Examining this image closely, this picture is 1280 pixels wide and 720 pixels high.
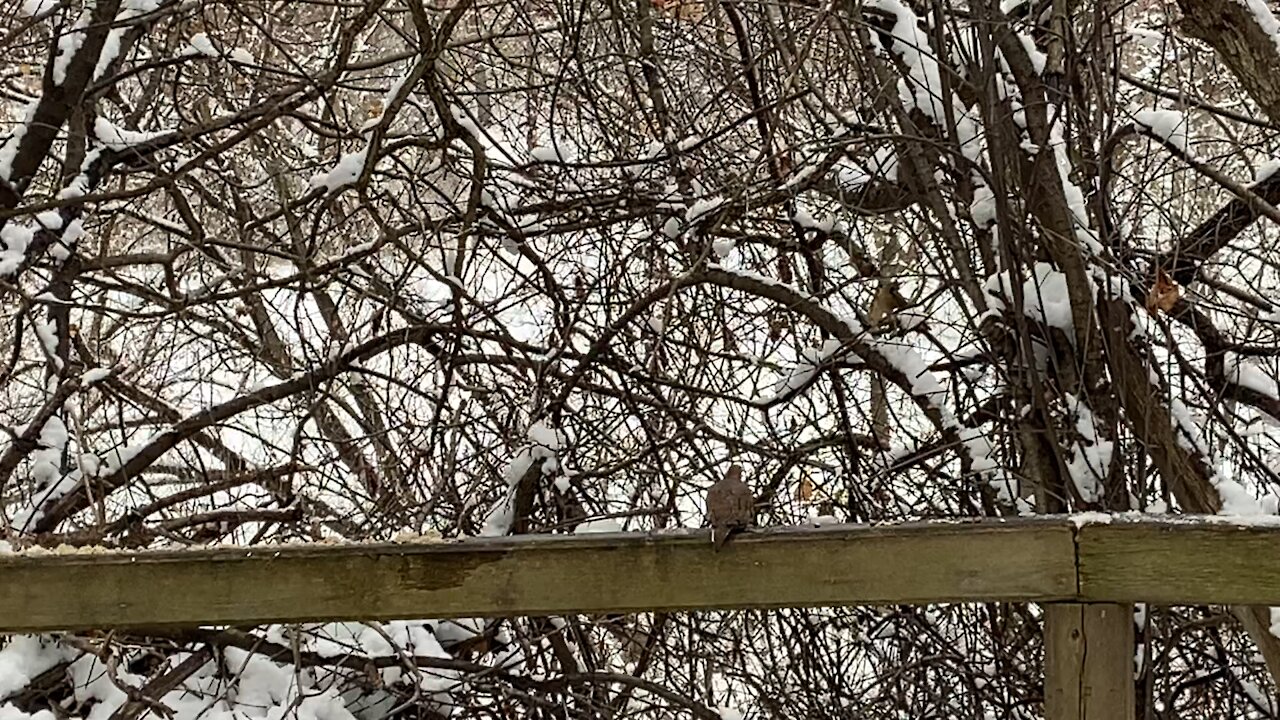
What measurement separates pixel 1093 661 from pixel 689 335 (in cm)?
187

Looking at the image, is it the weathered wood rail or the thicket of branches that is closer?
the weathered wood rail

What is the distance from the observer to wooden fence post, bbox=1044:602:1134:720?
6.03 ft

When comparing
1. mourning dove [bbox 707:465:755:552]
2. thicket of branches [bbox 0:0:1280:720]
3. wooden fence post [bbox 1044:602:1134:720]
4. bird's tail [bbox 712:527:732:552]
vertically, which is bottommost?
wooden fence post [bbox 1044:602:1134:720]

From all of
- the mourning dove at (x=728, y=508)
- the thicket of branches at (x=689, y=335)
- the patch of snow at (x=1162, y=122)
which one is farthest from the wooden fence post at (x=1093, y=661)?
the patch of snow at (x=1162, y=122)

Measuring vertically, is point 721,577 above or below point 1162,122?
below

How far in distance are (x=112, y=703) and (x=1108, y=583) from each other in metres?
2.38

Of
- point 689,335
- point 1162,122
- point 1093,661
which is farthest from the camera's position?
point 689,335

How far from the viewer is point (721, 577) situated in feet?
6.13

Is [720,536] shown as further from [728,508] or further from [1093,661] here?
[1093,661]

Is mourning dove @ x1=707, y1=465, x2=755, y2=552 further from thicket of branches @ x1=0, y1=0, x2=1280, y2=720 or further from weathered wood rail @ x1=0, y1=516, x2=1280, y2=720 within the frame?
thicket of branches @ x1=0, y1=0, x2=1280, y2=720

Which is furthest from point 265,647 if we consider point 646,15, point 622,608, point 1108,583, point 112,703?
point 1108,583

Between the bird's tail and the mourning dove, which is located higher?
the mourning dove

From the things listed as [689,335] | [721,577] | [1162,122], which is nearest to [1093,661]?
[721,577]

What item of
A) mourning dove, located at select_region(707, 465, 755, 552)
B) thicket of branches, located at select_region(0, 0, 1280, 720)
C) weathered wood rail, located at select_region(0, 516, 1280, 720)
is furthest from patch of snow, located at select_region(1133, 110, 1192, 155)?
mourning dove, located at select_region(707, 465, 755, 552)
